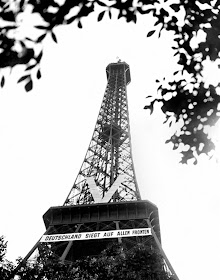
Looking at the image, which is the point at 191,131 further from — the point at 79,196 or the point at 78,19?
the point at 79,196

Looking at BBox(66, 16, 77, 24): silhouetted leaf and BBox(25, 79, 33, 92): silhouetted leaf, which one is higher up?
BBox(66, 16, 77, 24): silhouetted leaf

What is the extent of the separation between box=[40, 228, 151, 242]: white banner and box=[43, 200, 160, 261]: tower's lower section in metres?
0.92

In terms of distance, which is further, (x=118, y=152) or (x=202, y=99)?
(x=118, y=152)

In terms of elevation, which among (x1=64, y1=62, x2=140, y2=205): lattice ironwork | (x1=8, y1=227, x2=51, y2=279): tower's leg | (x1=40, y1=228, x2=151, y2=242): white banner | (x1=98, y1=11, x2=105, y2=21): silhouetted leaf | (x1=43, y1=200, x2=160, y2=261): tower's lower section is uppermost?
(x1=64, y1=62, x2=140, y2=205): lattice ironwork

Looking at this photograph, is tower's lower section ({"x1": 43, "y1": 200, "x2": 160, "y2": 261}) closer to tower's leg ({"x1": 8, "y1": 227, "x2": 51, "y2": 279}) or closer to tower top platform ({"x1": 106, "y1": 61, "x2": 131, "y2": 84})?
tower's leg ({"x1": 8, "y1": 227, "x2": 51, "y2": 279})

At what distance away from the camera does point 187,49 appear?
7.31 m

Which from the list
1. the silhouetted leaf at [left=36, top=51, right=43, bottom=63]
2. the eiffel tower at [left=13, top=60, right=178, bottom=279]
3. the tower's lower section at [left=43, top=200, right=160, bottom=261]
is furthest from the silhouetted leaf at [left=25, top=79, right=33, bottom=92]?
the tower's lower section at [left=43, top=200, right=160, bottom=261]

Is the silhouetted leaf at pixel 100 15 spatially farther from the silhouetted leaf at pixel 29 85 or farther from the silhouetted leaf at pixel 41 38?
the silhouetted leaf at pixel 29 85

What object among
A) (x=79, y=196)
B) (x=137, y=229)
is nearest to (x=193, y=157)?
(x=137, y=229)

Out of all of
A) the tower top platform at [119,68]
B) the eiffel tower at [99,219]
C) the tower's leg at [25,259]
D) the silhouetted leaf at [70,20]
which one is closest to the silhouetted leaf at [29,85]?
the silhouetted leaf at [70,20]

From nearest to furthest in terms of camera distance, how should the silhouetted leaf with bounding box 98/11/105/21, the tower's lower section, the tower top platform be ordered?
the silhouetted leaf with bounding box 98/11/105/21
the tower's lower section
the tower top platform

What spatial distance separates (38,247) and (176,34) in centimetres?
2830

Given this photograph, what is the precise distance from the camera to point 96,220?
37.2 m

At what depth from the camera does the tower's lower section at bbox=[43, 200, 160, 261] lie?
3581cm
